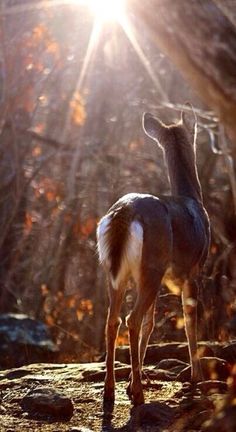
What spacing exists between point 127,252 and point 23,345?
13.6 ft

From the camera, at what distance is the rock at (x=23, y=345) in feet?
30.6

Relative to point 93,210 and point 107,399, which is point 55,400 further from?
point 93,210

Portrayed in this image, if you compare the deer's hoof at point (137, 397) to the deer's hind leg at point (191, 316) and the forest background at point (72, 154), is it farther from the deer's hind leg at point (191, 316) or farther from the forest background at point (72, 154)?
the forest background at point (72, 154)

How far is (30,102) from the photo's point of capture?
1384 centimetres

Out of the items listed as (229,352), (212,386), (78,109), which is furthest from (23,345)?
(78,109)

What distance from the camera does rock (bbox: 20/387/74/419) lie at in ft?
17.3

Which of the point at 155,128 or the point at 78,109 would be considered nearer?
the point at 155,128

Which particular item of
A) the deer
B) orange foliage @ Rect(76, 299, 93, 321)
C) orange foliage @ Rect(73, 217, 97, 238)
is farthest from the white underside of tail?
orange foliage @ Rect(73, 217, 97, 238)

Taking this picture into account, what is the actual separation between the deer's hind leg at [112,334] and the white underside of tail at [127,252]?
2.3 inches

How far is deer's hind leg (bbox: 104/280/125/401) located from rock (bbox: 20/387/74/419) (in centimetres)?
37

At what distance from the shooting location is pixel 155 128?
812 cm

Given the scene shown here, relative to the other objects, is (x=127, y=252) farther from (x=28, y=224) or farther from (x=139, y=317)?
(x=28, y=224)

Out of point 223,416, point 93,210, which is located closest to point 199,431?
point 223,416

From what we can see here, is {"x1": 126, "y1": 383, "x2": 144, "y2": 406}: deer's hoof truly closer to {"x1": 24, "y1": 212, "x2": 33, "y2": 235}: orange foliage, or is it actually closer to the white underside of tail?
the white underside of tail
